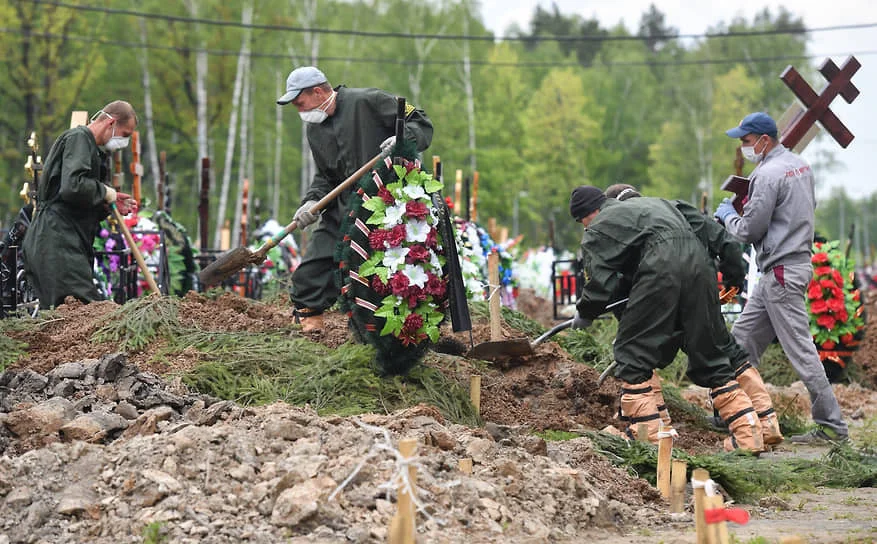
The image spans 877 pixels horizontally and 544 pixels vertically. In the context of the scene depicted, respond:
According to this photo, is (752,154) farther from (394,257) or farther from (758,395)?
(394,257)

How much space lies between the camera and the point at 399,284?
7.11 meters

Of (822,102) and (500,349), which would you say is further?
(822,102)

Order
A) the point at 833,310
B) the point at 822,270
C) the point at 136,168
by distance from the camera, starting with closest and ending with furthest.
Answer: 1. the point at 833,310
2. the point at 822,270
3. the point at 136,168

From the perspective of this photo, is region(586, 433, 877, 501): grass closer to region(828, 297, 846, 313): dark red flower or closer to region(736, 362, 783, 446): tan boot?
region(736, 362, 783, 446): tan boot

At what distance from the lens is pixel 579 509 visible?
5.23 metres

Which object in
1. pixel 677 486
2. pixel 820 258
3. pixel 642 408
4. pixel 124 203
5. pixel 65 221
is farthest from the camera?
pixel 820 258

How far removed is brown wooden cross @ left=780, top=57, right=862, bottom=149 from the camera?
33.1 feet

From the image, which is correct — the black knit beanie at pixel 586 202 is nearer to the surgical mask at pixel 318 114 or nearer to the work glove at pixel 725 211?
the work glove at pixel 725 211

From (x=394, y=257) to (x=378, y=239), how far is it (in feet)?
0.47

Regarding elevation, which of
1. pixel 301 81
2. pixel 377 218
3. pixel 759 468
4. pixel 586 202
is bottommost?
pixel 759 468

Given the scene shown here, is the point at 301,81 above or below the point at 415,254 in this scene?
above

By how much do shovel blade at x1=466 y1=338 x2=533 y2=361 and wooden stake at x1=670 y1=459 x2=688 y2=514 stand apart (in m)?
2.87

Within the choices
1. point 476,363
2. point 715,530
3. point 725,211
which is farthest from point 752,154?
point 715,530

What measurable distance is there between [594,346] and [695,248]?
108 inches
